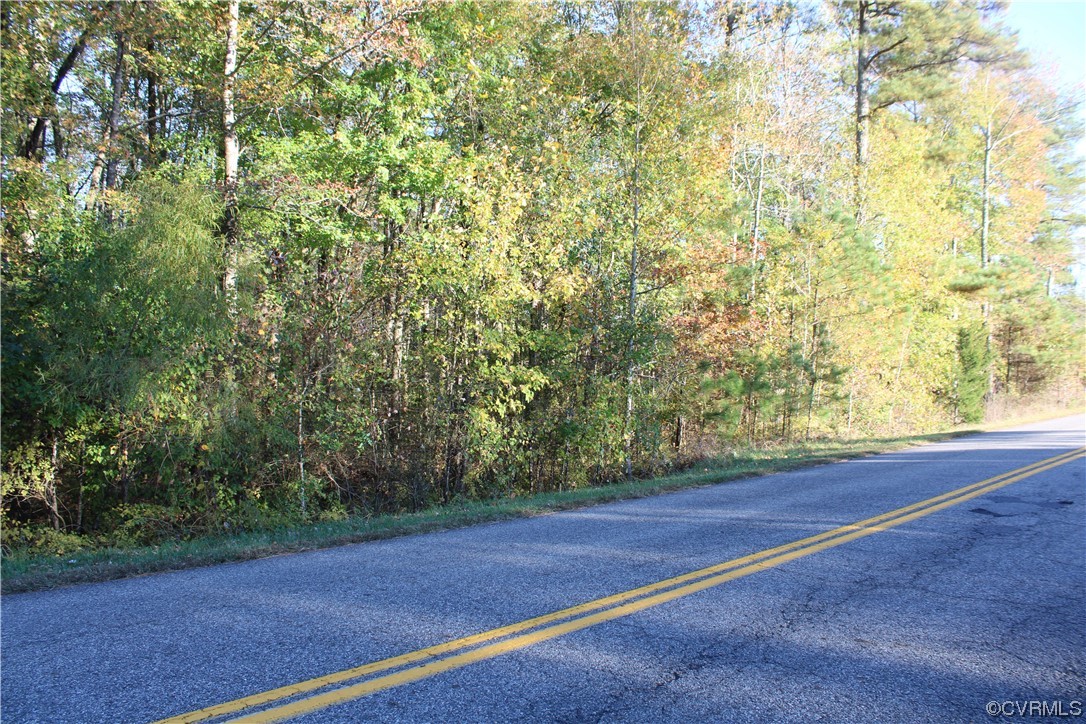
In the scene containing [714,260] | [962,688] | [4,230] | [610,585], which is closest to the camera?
[962,688]

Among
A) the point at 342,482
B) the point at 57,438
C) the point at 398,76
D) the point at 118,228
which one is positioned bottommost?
the point at 342,482

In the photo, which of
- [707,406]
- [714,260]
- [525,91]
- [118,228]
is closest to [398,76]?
[525,91]

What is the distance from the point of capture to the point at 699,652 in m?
3.79

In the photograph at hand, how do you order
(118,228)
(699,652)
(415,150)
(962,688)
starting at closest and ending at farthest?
(962,688) → (699,652) → (118,228) → (415,150)

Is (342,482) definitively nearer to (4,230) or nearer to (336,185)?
(336,185)

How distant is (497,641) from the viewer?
3.88m

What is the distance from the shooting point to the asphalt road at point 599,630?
10.6 feet

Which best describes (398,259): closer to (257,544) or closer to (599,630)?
(257,544)

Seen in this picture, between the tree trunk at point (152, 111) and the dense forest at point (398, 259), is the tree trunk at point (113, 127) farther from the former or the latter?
the tree trunk at point (152, 111)

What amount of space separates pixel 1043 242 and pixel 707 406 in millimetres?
33708

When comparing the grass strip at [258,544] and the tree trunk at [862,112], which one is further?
the tree trunk at [862,112]

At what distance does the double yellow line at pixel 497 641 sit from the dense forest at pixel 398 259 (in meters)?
6.93
